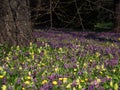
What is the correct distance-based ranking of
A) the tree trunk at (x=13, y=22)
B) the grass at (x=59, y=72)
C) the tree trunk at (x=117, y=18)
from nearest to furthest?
the grass at (x=59, y=72) < the tree trunk at (x=13, y=22) < the tree trunk at (x=117, y=18)

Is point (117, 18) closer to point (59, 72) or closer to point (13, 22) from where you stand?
point (13, 22)

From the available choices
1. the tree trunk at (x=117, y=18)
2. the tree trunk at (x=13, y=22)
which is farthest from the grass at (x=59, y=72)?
the tree trunk at (x=117, y=18)

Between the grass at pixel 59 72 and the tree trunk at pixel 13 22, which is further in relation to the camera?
the tree trunk at pixel 13 22

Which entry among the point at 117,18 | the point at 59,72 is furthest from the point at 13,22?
the point at 117,18

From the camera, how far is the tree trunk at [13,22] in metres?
10.3

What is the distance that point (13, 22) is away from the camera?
10.5m

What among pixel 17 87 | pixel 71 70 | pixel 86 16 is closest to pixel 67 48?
pixel 71 70

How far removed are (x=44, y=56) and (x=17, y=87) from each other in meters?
3.27

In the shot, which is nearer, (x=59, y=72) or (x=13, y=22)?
(x=59, y=72)

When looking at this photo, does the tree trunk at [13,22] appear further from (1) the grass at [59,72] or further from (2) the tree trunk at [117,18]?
(2) the tree trunk at [117,18]

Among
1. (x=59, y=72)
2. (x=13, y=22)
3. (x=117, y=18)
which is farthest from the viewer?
(x=117, y=18)

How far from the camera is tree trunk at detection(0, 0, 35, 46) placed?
10.3 meters

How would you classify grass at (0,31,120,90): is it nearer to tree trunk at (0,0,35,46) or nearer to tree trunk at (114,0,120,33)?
tree trunk at (0,0,35,46)

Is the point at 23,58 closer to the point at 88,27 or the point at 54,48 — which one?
the point at 54,48
